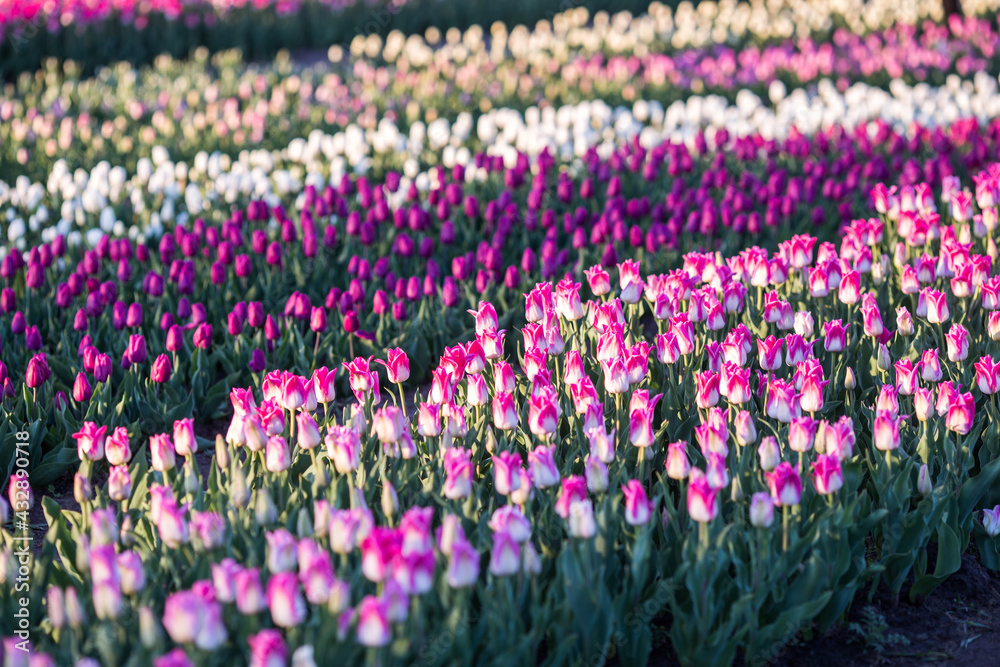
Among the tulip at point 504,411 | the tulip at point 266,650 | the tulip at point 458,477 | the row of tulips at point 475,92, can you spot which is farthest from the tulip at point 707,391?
the row of tulips at point 475,92

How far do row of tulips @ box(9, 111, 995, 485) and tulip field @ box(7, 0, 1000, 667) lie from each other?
3 cm

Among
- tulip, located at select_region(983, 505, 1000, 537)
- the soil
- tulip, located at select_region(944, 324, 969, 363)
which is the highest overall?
tulip, located at select_region(944, 324, 969, 363)

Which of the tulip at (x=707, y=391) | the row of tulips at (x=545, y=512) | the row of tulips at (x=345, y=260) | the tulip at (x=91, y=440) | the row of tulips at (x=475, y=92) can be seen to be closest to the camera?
the row of tulips at (x=545, y=512)

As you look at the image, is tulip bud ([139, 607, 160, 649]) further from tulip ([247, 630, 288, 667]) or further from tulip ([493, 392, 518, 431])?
tulip ([493, 392, 518, 431])

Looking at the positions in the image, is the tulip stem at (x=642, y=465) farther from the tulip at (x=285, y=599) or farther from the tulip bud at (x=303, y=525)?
the tulip at (x=285, y=599)

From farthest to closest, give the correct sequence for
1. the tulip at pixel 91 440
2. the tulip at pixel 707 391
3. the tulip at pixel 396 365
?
the tulip at pixel 396 365
the tulip at pixel 707 391
the tulip at pixel 91 440

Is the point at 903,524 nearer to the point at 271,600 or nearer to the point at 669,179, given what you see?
the point at 271,600

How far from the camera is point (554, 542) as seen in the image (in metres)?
2.79

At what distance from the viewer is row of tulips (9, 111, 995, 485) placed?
14.0 ft

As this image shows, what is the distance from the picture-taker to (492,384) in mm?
3609

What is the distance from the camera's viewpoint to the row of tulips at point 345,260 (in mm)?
4281

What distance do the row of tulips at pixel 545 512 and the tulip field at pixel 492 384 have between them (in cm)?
1

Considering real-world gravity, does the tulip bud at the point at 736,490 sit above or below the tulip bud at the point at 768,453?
below

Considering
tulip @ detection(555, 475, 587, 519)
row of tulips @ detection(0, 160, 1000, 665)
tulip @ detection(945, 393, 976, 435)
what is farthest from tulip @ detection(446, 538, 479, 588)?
tulip @ detection(945, 393, 976, 435)
